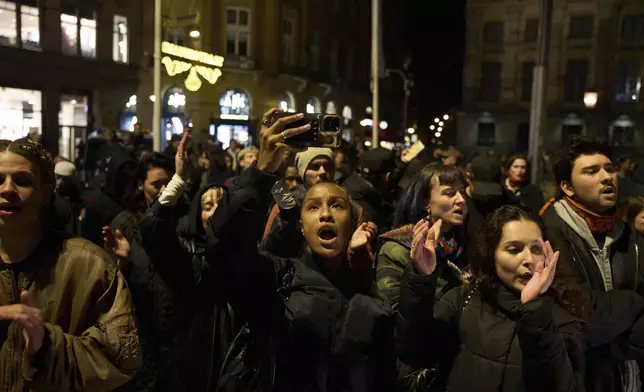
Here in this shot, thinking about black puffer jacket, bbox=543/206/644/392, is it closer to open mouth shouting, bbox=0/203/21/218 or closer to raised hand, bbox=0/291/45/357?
raised hand, bbox=0/291/45/357

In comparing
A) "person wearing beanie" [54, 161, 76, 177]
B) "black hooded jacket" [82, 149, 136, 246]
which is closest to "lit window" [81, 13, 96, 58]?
"person wearing beanie" [54, 161, 76, 177]

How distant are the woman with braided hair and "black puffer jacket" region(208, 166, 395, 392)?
1.66 feet

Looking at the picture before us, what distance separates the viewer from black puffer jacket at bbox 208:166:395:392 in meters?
2.72

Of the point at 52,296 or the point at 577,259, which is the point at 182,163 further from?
the point at 577,259

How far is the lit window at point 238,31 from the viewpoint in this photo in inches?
1149

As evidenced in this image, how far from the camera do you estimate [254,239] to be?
276cm

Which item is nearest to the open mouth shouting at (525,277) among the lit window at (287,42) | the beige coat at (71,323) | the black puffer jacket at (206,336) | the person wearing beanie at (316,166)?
the black puffer jacket at (206,336)

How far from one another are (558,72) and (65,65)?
1347 inches

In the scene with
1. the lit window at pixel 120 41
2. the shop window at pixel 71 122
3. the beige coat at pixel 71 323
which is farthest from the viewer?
the lit window at pixel 120 41

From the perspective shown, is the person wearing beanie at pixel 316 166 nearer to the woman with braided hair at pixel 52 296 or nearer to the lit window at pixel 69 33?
the woman with braided hair at pixel 52 296

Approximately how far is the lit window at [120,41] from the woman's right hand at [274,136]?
76.3 ft

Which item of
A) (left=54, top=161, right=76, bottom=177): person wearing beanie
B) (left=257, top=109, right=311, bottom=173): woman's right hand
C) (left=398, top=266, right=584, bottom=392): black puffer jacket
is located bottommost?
(left=398, top=266, right=584, bottom=392): black puffer jacket

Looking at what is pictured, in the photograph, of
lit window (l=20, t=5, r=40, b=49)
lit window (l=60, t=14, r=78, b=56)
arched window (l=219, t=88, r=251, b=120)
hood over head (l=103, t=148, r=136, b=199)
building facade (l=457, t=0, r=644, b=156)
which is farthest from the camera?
building facade (l=457, t=0, r=644, b=156)

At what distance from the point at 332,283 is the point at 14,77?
67.7 feet
